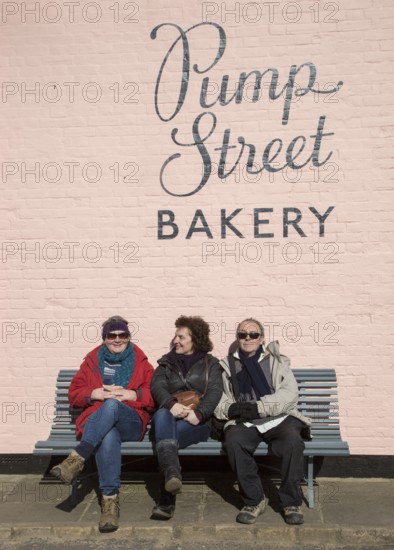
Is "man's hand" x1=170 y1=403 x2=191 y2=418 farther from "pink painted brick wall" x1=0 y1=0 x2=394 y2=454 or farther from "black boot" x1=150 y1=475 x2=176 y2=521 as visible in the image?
"pink painted brick wall" x1=0 y1=0 x2=394 y2=454

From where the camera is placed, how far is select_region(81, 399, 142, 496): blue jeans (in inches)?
203

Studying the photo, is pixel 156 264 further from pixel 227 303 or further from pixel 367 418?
pixel 367 418

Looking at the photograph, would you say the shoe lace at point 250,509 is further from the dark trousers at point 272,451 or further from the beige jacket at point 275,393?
the beige jacket at point 275,393

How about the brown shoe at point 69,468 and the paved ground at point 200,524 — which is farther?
the brown shoe at point 69,468

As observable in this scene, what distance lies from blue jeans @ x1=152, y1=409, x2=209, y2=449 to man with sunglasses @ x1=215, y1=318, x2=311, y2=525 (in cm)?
20

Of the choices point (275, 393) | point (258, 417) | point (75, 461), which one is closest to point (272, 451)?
point (258, 417)

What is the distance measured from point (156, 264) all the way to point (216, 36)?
6.55 feet

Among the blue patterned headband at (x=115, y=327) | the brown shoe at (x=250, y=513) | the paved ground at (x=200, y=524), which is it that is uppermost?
the blue patterned headband at (x=115, y=327)

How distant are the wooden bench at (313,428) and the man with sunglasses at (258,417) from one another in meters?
0.15

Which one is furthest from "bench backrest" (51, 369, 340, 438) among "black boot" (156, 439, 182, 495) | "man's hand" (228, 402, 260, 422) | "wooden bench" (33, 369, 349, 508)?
"black boot" (156, 439, 182, 495)

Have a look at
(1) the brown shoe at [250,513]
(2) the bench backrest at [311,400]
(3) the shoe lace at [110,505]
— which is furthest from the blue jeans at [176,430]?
(2) the bench backrest at [311,400]

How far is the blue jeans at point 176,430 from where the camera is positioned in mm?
5285

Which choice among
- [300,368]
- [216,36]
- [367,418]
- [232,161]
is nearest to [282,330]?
[300,368]

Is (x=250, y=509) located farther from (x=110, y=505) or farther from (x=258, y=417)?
(x=110, y=505)
